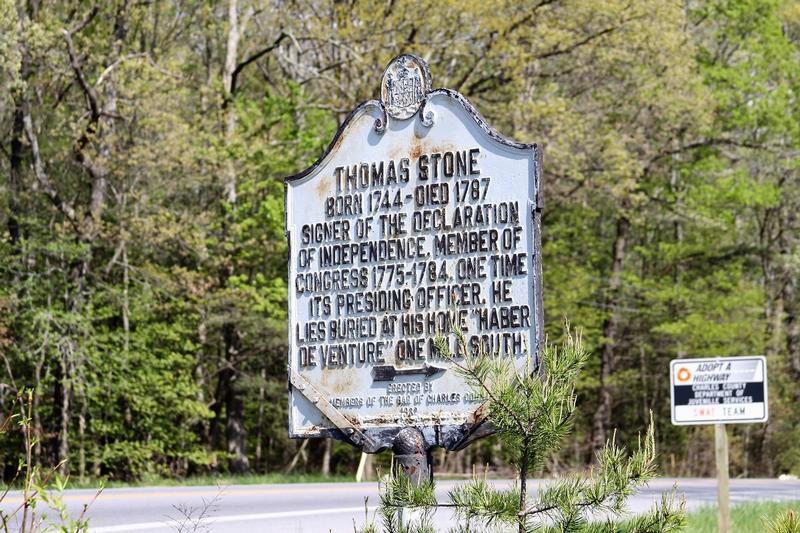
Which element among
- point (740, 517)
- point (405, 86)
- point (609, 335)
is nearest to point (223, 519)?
point (740, 517)

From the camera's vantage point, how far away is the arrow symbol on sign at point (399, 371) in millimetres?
7418

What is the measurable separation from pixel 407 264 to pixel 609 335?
28.3 meters

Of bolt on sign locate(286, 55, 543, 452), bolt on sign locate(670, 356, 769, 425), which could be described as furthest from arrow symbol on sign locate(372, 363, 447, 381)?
bolt on sign locate(670, 356, 769, 425)

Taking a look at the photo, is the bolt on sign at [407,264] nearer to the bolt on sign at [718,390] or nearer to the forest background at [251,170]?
the bolt on sign at [718,390]

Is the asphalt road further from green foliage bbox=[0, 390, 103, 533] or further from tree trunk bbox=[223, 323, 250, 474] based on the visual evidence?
tree trunk bbox=[223, 323, 250, 474]

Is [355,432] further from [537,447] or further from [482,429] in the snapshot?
[537,447]

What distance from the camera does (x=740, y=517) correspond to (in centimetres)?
1240

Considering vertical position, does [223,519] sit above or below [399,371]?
below

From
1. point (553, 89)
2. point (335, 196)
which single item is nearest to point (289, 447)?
point (553, 89)

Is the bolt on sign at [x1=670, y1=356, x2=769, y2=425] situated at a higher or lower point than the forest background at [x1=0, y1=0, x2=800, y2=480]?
lower

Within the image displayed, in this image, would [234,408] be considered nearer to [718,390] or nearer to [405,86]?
[718,390]

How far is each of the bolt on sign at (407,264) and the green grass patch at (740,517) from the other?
3.83m

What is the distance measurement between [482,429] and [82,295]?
19518mm

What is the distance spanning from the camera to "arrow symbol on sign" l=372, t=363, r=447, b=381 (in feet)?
24.3
